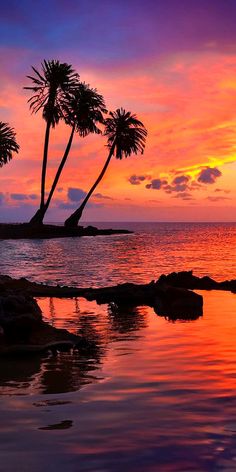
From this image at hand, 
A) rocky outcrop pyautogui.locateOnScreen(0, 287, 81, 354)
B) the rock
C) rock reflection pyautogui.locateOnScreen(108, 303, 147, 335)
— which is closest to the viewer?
rocky outcrop pyautogui.locateOnScreen(0, 287, 81, 354)

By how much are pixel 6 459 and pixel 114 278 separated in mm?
22789

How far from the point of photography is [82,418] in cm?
651

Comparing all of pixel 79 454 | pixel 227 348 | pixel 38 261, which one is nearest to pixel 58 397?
pixel 79 454

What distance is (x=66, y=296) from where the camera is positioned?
62.5ft

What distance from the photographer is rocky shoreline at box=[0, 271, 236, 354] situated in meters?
10.6

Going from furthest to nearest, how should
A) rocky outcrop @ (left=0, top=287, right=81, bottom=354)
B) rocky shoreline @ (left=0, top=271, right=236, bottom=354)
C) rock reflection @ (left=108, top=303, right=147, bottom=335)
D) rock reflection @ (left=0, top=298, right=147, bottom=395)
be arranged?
rock reflection @ (left=108, top=303, right=147, bottom=335) → rocky shoreline @ (left=0, top=271, right=236, bottom=354) → rocky outcrop @ (left=0, top=287, right=81, bottom=354) → rock reflection @ (left=0, top=298, right=147, bottom=395)

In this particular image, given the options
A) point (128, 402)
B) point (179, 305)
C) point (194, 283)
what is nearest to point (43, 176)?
point (194, 283)

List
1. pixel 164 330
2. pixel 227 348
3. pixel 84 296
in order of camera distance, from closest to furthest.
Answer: pixel 227 348, pixel 164 330, pixel 84 296

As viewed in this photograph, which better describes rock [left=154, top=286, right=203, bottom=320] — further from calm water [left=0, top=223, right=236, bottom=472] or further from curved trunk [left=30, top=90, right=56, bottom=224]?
curved trunk [left=30, top=90, right=56, bottom=224]

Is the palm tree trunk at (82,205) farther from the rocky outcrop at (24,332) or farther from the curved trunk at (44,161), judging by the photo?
the rocky outcrop at (24,332)

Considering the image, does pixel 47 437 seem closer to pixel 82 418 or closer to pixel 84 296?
pixel 82 418

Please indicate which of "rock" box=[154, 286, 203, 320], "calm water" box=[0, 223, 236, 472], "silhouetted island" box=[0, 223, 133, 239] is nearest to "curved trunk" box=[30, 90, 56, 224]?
"silhouetted island" box=[0, 223, 133, 239]

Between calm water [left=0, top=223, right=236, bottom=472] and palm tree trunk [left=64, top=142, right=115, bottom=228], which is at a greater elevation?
palm tree trunk [left=64, top=142, right=115, bottom=228]

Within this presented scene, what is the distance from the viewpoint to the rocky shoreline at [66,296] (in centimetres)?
1064
